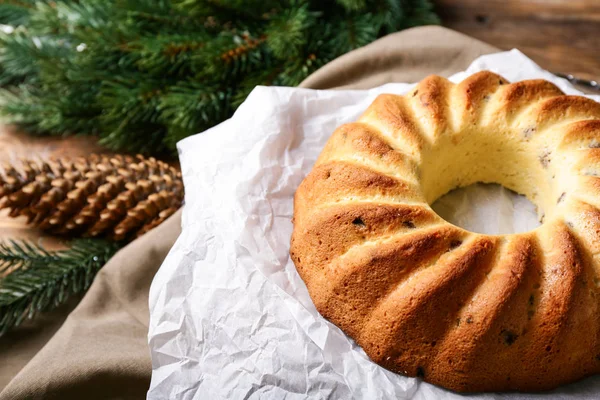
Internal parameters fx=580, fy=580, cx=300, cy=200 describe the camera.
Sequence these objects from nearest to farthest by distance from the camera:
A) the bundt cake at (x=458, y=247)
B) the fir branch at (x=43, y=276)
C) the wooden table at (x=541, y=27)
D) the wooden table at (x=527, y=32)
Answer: the bundt cake at (x=458, y=247) → the fir branch at (x=43, y=276) → the wooden table at (x=527, y=32) → the wooden table at (x=541, y=27)

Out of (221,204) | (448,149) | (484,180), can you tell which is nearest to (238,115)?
(221,204)

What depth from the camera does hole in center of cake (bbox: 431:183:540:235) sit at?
1857mm

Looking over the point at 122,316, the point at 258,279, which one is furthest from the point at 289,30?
the point at 122,316

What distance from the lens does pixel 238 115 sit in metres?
2.01

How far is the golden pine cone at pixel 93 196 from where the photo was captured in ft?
7.06

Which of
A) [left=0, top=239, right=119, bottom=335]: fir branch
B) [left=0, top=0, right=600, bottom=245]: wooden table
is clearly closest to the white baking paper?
[left=0, top=239, right=119, bottom=335]: fir branch

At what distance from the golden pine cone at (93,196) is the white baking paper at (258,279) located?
33 centimetres

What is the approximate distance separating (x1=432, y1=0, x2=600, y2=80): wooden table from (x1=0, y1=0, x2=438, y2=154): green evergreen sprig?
499 millimetres

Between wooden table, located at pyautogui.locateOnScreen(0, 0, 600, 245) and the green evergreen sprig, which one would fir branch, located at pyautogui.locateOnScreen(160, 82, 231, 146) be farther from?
wooden table, located at pyautogui.locateOnScreen(0, 0, 600, 245)

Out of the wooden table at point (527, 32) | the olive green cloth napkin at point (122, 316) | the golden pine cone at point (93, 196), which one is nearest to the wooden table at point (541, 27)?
the wooden table at point (527, 32)

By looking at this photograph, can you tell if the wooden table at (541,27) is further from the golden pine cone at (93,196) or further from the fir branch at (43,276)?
the fir branch at (43,276)

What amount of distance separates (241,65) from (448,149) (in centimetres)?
99

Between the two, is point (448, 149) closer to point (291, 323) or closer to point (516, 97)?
point (516, 97)

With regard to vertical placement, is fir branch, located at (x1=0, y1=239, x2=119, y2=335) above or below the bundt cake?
below
